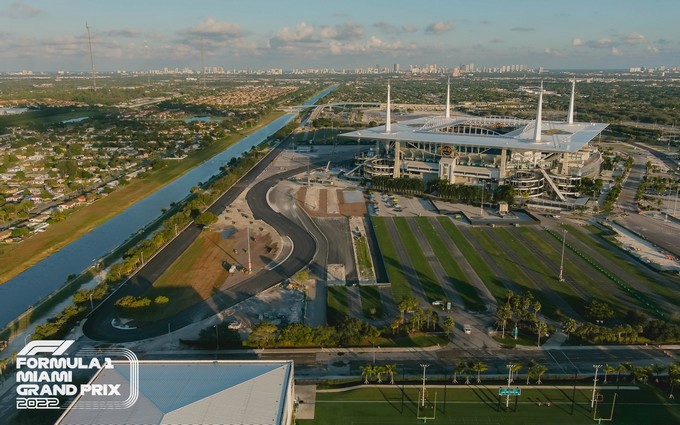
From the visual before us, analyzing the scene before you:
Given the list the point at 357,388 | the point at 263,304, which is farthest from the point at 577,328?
the point at 263,304

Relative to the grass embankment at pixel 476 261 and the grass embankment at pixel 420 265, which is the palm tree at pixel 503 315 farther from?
the grass embankment at pixel 420 265

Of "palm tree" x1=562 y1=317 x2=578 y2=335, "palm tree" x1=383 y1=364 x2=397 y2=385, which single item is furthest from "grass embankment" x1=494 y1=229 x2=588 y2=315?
"palm tree" x1=383 y1=364 x2=397 y2=385

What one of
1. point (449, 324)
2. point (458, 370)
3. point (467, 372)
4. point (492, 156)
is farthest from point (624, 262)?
point (492, 156)

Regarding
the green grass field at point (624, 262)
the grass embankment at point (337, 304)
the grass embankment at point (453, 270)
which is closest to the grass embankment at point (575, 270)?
the green grass field at point (624, 262)

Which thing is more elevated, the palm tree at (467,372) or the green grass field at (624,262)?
the green grass field at (624,262)

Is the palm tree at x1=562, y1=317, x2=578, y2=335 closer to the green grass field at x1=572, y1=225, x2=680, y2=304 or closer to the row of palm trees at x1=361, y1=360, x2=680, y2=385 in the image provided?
the row of palm trees at x1=361, y1=360, x2=680, y2=385

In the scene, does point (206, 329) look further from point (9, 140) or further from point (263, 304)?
point (9, 140)
